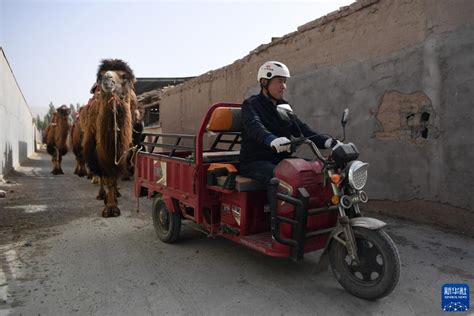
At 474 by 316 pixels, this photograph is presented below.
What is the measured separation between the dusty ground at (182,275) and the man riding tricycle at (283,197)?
34 centimetres

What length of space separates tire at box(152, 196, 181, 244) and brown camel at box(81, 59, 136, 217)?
1462 millimetres

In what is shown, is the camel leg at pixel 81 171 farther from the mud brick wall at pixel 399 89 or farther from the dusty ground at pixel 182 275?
the mud brick wall at pixel 399 89

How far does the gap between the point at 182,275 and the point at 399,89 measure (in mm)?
4255

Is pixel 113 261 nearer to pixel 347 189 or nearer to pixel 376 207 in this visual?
pixel 347 189

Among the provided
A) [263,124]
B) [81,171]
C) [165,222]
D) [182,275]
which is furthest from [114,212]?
[81,171]

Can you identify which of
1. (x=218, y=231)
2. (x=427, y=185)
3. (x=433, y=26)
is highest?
(x=433, y=26)

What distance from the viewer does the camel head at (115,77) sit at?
644 centimetres

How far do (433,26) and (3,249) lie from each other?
6.58 m

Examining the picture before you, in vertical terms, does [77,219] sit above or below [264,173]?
below

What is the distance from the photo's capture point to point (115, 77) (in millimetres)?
6707

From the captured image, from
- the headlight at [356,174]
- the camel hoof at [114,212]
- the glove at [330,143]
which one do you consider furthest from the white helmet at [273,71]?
the camel hoof at [114,212]

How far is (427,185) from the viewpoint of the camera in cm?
541

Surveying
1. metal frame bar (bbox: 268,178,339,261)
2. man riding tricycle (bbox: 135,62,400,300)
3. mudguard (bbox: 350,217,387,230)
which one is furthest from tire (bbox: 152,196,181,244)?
mudguard (bbox: 350,217,387,230)

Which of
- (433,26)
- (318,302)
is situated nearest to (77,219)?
(318,302)
